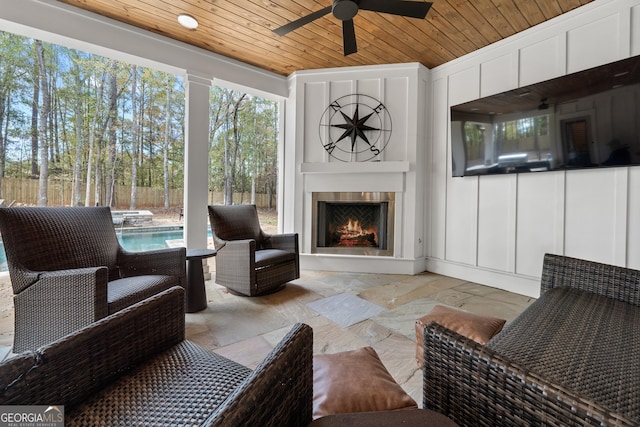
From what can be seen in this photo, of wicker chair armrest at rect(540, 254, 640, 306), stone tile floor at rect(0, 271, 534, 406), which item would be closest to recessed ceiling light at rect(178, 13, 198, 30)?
stone tile floor at rect(0, 271, 534, 406)

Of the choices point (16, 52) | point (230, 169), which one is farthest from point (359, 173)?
point (16, 52)

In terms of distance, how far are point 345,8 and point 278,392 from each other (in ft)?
7.70

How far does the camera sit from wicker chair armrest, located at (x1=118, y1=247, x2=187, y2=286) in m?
2.08

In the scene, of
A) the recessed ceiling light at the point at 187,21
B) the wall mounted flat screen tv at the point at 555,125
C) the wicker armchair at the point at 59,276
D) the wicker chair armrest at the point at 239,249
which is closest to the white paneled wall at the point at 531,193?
the wall mounted flat screen tv at the point at 555,125

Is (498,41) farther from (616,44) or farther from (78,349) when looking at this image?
(78,349)

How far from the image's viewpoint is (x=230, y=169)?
148 inches

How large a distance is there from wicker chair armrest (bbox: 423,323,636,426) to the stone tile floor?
0.71 meters

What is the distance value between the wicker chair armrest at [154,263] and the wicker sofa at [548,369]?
1.92 m

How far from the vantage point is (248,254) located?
8.46ft

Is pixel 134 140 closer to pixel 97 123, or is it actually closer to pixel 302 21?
pixel 97 123

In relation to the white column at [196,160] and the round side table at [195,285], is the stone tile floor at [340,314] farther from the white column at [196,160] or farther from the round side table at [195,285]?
the white column at [196,160]

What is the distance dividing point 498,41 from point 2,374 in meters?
4.25

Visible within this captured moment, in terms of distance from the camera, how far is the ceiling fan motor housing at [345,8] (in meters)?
1.95

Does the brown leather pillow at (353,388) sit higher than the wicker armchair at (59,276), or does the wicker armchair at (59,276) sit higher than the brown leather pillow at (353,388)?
the wicker armchair at (59,276)
